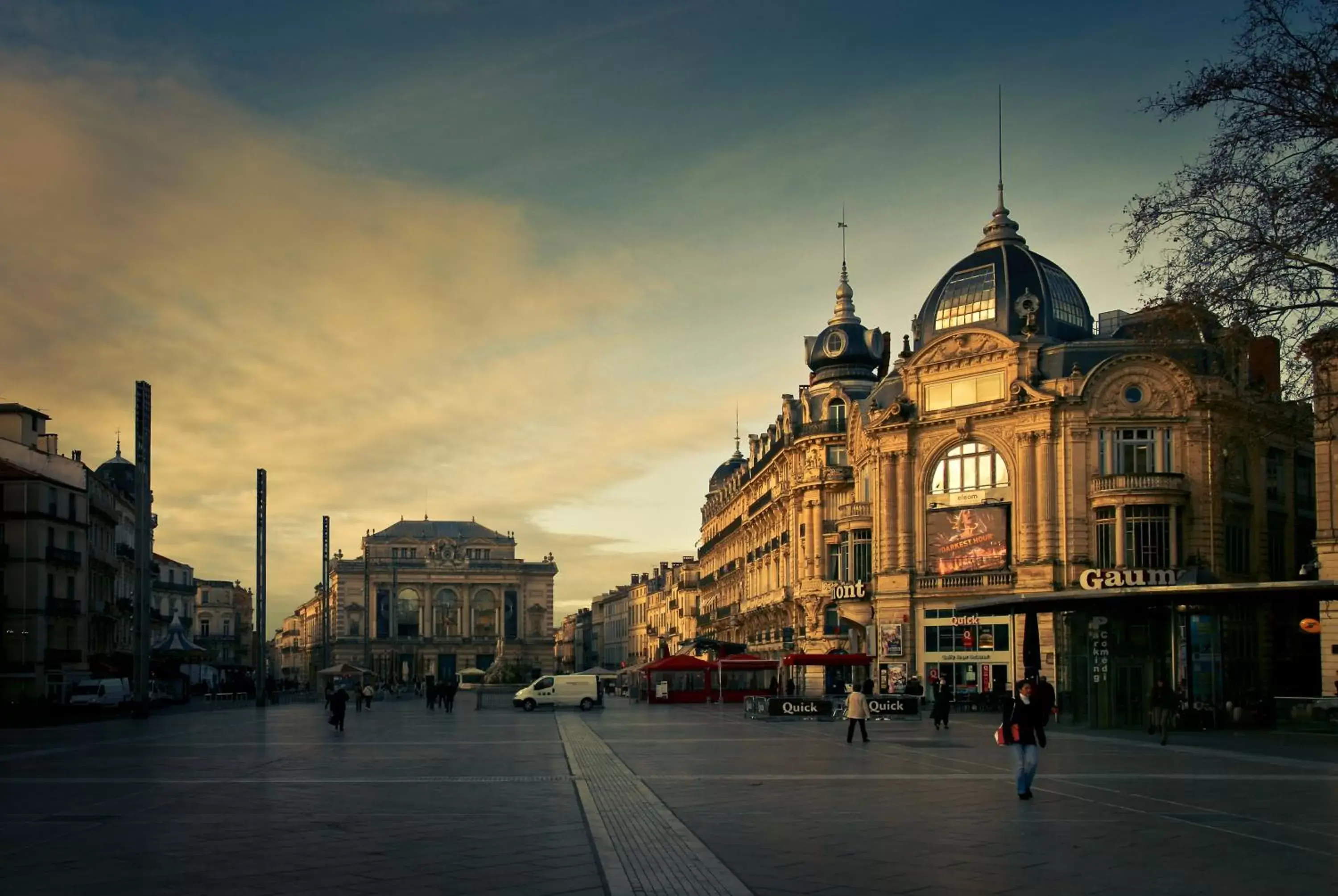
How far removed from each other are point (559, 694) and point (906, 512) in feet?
62.2

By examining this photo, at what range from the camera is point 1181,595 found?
38000 millimetres

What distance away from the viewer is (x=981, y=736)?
40.4 meters

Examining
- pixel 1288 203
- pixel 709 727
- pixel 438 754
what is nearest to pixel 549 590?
pixel 709 727

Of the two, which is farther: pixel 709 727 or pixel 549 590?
pixel 549 590

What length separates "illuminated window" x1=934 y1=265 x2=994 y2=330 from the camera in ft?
220

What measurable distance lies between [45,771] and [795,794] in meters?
15.1

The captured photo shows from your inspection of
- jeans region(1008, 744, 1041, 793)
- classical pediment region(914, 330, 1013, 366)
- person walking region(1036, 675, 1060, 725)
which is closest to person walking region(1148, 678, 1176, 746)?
person walking region(1036, 675, 1060, 725)

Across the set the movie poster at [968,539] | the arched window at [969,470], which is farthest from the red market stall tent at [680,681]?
the arched window at [969,470]

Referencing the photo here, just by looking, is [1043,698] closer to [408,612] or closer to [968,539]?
[968,539]

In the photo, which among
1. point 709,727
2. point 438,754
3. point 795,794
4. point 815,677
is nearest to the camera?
point 795,794

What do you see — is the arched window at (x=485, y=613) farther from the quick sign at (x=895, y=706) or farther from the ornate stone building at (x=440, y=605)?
the quick sign at (x=895, y=706)

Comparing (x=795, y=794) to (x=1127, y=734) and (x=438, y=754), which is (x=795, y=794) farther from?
(x=1127, y=734)

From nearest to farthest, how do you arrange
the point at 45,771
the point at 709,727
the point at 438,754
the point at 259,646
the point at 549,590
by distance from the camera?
the point at 45,771, the point at 438,754, the point at 709,727, the point at 259,646, the point at 549,590

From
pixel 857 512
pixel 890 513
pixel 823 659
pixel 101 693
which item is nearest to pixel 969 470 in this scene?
pixel 890 513
